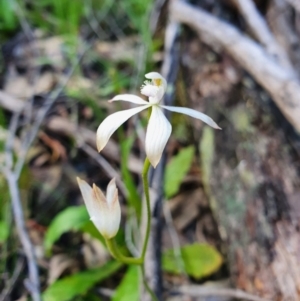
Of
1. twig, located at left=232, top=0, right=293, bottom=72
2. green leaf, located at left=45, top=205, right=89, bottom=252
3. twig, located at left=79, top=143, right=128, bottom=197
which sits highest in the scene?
twig, located at left=232, top=0, right=293, bottom=72

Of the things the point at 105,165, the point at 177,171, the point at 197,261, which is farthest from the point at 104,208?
the point at 105,165

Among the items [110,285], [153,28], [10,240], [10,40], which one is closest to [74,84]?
[153,28]

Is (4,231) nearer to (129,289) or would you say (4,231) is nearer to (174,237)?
(129,289)

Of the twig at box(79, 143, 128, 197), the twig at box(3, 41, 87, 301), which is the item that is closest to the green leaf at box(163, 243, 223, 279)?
the twig at box(79, 143, 128, 197)

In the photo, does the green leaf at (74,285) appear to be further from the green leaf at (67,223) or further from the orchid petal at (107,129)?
the orchid petal at (107,129)

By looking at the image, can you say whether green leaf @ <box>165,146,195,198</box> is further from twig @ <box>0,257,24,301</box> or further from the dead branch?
twig @ <box>0,257,24,301</box>

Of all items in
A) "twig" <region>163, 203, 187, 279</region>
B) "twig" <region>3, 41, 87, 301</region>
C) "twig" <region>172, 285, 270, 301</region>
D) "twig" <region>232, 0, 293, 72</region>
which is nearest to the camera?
"twig" <region>172, 285, 270, 301</region>

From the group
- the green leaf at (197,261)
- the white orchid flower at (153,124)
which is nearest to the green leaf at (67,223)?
the green leaf at (197,261)
